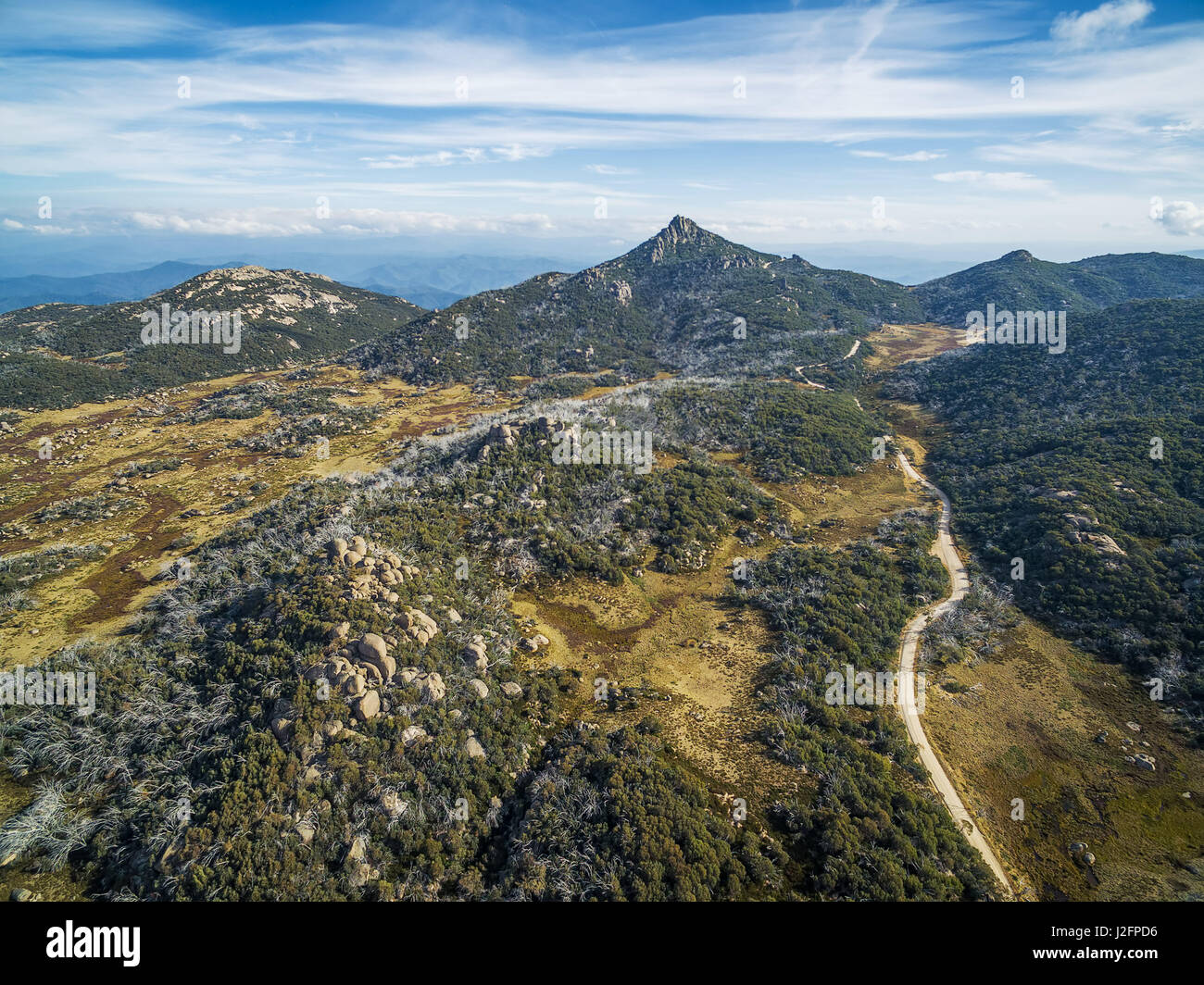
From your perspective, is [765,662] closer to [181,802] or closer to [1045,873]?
[1045,873]

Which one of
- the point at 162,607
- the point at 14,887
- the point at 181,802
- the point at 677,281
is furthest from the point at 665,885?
the point at 677,281

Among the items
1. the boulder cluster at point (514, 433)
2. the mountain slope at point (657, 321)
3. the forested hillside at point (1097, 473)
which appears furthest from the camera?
the mountain slope at point (657, 321)

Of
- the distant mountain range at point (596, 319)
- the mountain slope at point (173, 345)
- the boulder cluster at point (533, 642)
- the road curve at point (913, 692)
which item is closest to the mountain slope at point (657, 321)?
the distant mountain range at point (596, 319)

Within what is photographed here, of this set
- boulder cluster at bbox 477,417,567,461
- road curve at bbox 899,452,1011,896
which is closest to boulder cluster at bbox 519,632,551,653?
road curve at bbox 899,452,1011,896

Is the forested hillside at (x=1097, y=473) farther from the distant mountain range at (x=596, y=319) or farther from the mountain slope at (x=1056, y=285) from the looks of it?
the mountain slope at (x=1056, y=285)

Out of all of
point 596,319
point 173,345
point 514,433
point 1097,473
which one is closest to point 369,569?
point 514,433

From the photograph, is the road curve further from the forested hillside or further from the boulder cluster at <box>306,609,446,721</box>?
the boulder cluster at <box>306,609,446,721</box>
